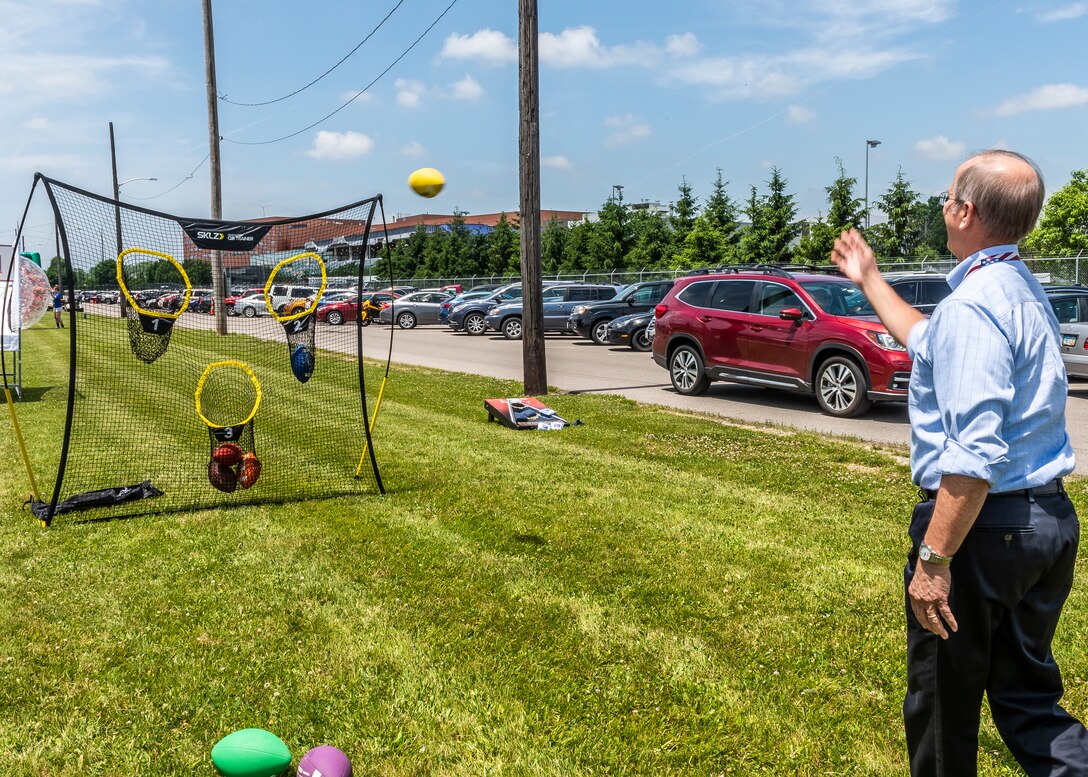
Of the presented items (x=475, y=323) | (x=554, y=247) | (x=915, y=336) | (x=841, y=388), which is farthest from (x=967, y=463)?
(x=554, y=247)

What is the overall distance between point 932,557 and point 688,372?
37.3 ft

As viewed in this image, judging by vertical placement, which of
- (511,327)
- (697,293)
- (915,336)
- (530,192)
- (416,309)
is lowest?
(511,327)

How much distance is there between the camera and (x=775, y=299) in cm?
1239

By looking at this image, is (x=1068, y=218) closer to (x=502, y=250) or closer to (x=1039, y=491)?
(x=502, y=250)

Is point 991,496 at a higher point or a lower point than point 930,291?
lower

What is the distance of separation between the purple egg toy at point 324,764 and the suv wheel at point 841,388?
942 centimetres

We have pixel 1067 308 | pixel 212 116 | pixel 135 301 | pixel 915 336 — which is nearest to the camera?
pixel 915 336

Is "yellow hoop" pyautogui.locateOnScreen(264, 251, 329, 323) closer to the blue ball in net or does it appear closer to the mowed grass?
the blue ball in net

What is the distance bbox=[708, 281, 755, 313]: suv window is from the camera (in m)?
12.7

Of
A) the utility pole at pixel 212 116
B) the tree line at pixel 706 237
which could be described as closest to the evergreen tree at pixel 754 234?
the tree line at pixel 706 237

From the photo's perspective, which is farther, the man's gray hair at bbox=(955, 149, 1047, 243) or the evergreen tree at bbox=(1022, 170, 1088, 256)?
the evergreen tree at bbox=(1022, 170, 1088, 256)

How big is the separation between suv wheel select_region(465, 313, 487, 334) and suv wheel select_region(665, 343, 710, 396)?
1754cm

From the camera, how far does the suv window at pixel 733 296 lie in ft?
41.7

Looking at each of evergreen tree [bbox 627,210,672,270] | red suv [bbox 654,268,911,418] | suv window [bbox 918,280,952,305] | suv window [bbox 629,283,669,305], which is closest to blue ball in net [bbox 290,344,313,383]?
red suv [bbox 654,268,911,418]
